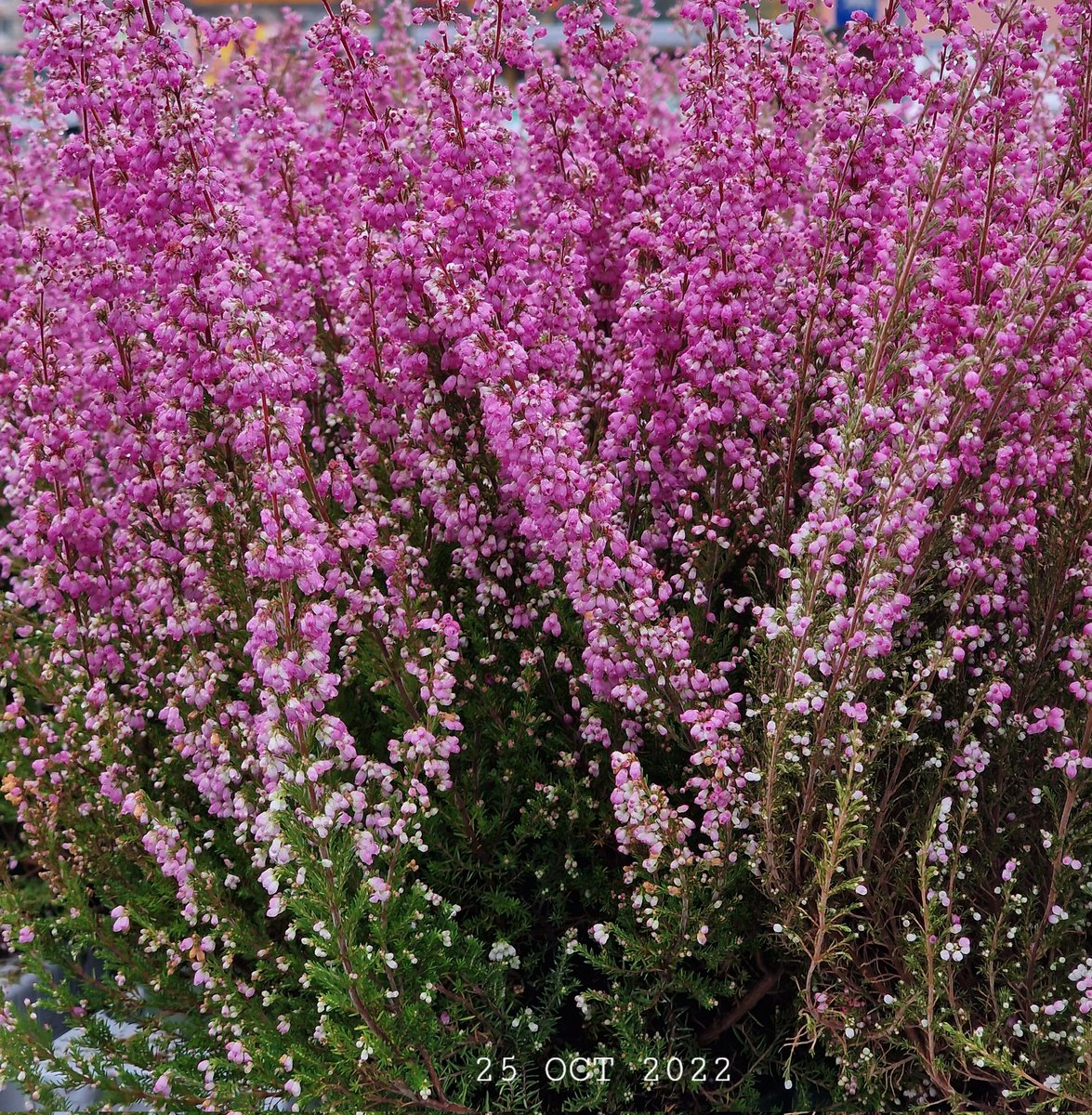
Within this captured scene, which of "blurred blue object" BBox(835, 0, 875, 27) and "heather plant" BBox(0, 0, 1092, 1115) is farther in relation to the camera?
"blurred blue object" BBox(835, 0, 875, 27)

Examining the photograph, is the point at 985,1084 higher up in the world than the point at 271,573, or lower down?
lower down

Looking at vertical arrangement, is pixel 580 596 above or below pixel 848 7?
below

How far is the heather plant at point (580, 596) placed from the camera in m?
1.84

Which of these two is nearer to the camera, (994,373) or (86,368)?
(994,373)

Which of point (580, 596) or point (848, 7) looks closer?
point (580, 596)

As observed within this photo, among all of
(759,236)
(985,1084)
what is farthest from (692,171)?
(985,1084)

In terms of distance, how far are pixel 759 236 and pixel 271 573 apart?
4.40 ft

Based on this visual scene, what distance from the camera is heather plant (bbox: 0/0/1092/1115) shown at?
72.6 inches

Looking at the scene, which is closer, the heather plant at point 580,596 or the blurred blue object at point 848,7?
the heather plant at point 580,596

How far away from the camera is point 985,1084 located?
7.47ft

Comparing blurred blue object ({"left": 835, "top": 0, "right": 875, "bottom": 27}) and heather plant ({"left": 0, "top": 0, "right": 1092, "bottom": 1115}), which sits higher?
blurred blue object ({"left": 835, "top": 0, "right": 875, "bottom": 27})

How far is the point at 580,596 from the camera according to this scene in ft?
6.47

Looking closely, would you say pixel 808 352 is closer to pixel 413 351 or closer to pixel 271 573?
pixel 413 351

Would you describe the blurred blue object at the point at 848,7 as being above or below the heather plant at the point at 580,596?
above
